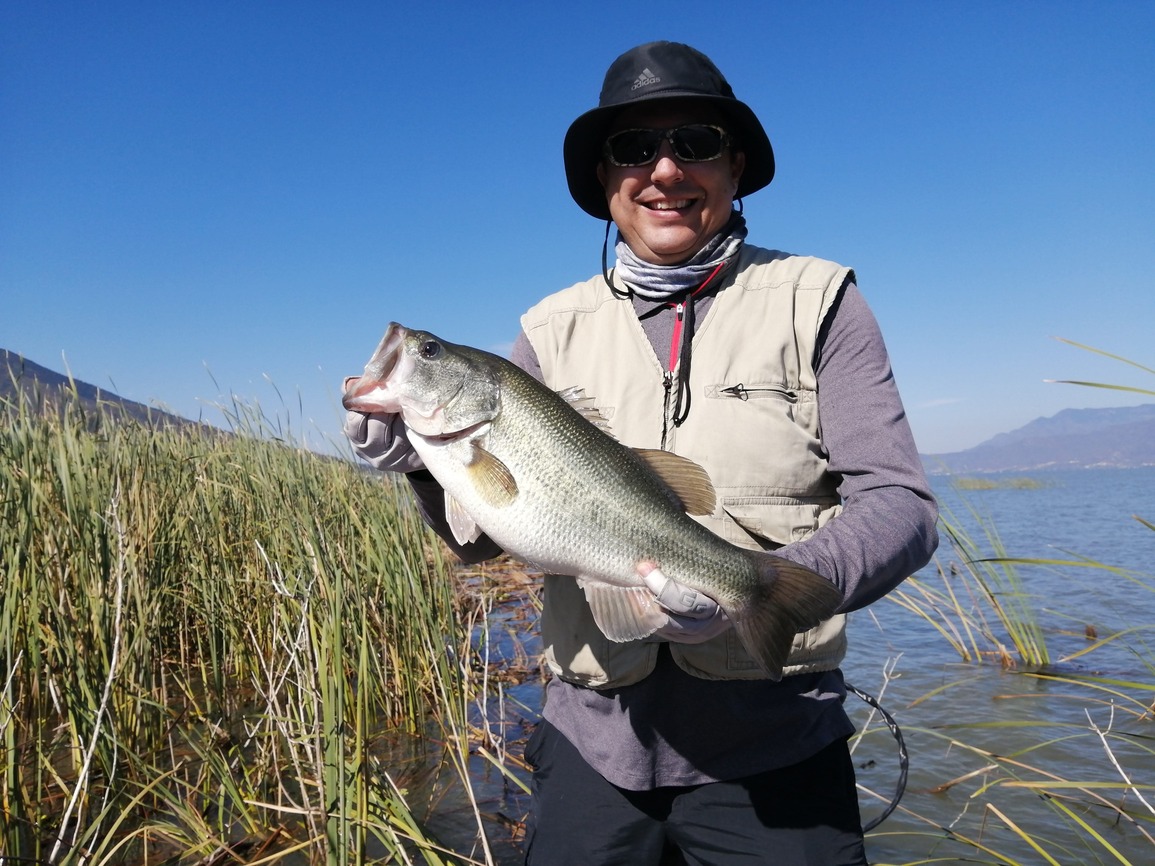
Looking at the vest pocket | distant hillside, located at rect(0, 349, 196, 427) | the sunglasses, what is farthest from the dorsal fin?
distant hillside, located at rect(0, 349, 196, 427)

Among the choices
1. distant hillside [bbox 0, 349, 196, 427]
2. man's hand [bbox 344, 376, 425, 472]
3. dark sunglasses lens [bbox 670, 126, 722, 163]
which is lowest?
man's hand [bbox 344, 376, 425, 472]

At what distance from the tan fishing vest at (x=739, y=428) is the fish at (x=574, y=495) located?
149 mm

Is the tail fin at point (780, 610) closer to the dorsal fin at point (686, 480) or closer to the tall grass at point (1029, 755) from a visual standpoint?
the dorsal fin at point (686, 480)

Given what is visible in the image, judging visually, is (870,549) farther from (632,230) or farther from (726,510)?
(632,230)

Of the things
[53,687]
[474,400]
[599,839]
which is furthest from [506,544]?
[53,687]

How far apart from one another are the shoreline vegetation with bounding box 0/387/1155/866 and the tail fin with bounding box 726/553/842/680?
0.84m

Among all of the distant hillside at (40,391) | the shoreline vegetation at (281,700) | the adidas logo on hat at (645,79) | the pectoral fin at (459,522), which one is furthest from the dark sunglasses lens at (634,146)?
the distant hillside at (40,391)

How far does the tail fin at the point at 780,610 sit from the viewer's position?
2000 mm

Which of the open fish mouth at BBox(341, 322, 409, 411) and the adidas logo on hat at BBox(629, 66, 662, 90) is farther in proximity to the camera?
the adidas logo on hat at BBox(629, 66, 662, 90)

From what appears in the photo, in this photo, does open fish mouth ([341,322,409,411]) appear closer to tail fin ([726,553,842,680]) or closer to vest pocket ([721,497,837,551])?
vest pocket ([721,497,837,551])

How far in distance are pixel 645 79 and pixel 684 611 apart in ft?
5.88

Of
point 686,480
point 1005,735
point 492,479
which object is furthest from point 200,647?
point 1005,735

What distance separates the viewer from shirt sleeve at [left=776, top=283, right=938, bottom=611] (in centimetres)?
207

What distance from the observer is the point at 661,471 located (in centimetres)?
232
